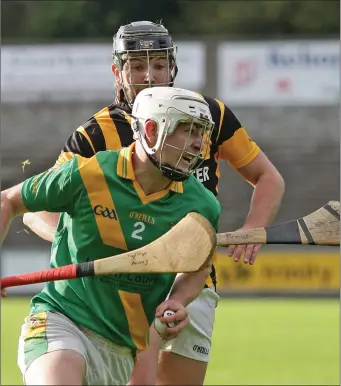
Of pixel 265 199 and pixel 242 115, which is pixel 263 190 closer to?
pixel 265 199

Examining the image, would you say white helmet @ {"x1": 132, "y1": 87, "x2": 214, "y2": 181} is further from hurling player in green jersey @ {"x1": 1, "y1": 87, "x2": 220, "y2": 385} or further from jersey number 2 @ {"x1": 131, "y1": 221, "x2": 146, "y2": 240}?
jersey number 2 @ {"x1": 131, "y1": 221, "x2": 146, "y2": 240}

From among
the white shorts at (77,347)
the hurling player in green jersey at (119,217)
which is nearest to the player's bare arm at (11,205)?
the hurling player in green jersey at (119,217)

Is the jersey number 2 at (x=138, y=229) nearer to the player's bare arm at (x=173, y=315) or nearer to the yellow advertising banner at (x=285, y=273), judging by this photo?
the player's bare arm at (x=173, y=315)

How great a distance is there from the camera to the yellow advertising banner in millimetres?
18328

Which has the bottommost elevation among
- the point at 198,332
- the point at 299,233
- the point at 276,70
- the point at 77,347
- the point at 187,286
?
the point at 276,70

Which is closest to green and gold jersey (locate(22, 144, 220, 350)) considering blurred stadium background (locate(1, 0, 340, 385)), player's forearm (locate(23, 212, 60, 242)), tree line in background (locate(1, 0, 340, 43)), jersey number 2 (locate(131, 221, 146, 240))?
jersey number 2 (locate(131, 221, 146, 240))

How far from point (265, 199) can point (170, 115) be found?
1.30 meters

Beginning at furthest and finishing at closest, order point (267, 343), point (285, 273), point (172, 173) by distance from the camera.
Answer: point (285, 273)
point (267, 343)
point (172, 173)

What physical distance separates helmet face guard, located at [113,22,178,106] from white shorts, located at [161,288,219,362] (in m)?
1.01

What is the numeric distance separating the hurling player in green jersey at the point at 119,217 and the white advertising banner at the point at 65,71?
13.9 meters

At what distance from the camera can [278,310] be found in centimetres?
1634

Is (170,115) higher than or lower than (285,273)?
higher

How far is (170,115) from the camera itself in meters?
4.55

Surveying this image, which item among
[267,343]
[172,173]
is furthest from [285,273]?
[172,173]
